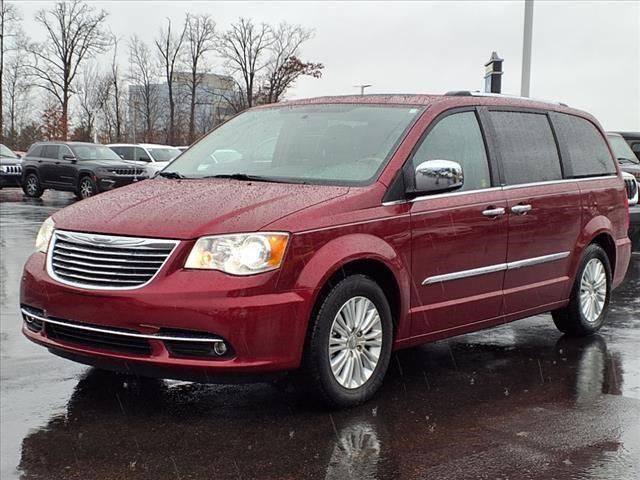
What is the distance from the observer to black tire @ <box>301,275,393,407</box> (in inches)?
177

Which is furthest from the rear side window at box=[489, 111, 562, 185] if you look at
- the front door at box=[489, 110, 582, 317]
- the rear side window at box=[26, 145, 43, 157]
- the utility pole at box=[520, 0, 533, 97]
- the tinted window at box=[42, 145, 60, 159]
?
the rear side window at box=[26, 145, 43, 157]

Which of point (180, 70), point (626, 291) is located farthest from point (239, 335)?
point (180, 70)

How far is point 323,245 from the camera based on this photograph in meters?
4.52

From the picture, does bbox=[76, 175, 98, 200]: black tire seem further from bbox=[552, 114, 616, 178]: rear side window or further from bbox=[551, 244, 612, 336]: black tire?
bbox=[551, 244, 612, 336]: black tire

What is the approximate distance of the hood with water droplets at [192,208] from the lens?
4383mm

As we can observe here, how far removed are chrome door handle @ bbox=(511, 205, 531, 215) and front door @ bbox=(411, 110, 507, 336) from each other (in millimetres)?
108

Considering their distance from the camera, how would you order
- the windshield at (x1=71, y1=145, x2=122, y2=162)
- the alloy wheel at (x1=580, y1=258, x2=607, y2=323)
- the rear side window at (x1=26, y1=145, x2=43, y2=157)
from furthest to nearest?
the rear side window at (x1=26, y1=145, x2=43, y2=157) → the windshield at (x1=71, y1=145, x2=122, y2=162) → the alloy wheel at (x1=580, y1=258, x2=607, y2=323)

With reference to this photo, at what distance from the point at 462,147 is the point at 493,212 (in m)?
0.48

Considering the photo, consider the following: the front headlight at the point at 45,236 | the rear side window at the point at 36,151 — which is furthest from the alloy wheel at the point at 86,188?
the front headlight at the point at 45,236

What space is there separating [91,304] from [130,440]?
0.73 meters

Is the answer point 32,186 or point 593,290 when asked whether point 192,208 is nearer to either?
point 593,290

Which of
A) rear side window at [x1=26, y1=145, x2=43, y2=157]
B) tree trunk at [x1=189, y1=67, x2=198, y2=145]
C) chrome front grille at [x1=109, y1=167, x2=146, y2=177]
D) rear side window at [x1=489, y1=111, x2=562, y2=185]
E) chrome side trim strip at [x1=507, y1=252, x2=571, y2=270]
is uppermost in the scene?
tree trunk at [x1=189, y1=67, x2=198, y2=145]

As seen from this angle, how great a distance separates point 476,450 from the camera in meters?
4.13

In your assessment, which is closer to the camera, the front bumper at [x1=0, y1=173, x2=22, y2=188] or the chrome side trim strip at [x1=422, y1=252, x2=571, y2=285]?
the chrome side trim strip at [x1=422, y1=252, x2=571, y2=285]
